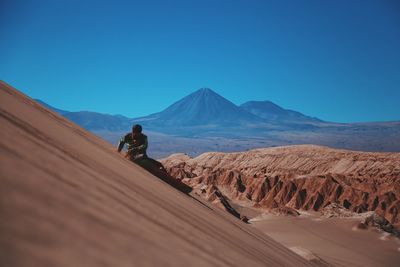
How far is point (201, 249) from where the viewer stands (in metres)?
2.01

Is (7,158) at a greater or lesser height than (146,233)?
greater

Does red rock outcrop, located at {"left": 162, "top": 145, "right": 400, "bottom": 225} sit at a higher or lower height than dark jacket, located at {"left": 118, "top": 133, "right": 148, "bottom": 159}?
higher

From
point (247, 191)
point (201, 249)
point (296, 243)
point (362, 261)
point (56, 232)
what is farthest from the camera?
point (247, 191)

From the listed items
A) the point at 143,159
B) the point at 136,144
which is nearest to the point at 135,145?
the point at 136,144

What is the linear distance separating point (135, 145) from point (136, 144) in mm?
20

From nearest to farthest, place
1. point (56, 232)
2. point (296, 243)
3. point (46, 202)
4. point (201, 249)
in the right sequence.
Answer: point (56, 232)
point (46, 202)
point (201, 249)
point (296, 243)

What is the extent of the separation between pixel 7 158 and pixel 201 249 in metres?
0.95

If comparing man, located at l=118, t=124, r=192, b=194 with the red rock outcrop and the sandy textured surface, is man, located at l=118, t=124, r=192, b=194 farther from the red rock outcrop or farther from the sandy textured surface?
the red rock outcrop

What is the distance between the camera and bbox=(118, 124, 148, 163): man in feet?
19.4

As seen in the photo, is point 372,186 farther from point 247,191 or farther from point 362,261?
point 362,261

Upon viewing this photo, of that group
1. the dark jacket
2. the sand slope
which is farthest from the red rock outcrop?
the sand slope

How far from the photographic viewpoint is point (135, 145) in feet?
20.3

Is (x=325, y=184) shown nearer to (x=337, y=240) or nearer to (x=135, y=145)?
(x=337, y=240)

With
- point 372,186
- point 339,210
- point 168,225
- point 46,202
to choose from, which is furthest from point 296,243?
point 372,186
